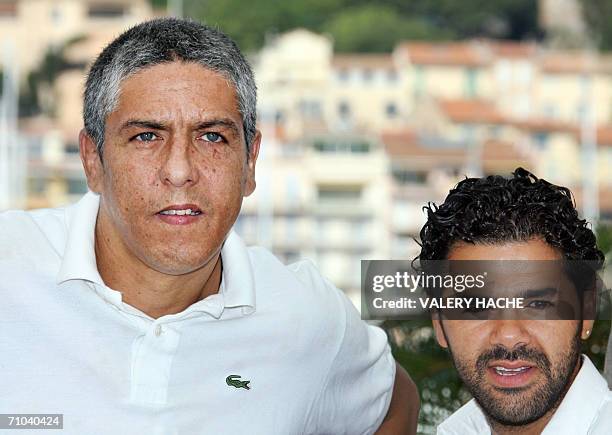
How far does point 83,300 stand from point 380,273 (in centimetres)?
42

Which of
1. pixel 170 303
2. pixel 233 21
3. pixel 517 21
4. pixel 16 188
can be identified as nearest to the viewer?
pixel 170 303

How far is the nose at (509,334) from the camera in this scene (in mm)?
1792

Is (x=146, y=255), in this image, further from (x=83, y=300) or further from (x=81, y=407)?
(x=81, y=407)

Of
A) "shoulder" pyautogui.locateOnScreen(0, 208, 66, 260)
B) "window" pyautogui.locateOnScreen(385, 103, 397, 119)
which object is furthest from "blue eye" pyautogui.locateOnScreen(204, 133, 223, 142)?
"window" pyautogui.locateOnScreen(385, 103, 397, 119)

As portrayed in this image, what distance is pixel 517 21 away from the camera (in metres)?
66.5

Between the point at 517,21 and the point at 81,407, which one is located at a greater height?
the point at 517,21

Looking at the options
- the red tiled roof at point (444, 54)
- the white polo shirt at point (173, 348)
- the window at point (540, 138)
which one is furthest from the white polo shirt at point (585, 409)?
the red tiled roof at point (444, 54)

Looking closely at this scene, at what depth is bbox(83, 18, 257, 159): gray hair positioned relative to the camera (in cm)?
194

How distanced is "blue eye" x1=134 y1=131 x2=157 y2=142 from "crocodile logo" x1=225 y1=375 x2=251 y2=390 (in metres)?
0.36

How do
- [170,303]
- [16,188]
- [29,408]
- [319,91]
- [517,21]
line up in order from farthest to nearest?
1. [517,21]
2. [319,91]
3. [16,188]
4. [170,303]
5. [29,408]

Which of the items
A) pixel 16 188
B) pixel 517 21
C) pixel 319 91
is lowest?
pixel 16 188

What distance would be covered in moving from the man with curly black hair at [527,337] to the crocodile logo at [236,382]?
0.33 m

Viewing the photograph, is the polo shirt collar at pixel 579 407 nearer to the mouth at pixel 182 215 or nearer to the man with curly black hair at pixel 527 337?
the man with curly black hair at pixel 527 337

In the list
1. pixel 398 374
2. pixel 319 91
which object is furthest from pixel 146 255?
pixel 319 91
